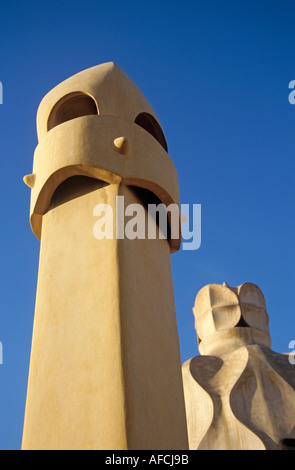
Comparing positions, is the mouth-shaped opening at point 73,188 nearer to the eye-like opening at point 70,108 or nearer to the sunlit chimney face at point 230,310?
the eye-like opening at point 70,108

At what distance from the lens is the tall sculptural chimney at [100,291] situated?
4.52m

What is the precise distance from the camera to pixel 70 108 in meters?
7.33

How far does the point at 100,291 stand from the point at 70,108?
3247 mm

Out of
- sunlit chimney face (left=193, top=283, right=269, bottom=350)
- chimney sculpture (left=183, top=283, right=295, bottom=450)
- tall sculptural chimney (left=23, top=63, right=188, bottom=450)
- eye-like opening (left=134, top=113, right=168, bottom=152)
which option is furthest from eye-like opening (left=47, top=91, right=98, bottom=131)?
sunlit chimney face (left=193, top=283, right=269, bottom=350)

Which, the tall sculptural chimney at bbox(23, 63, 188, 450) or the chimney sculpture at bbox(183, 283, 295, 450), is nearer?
the tall sculptural chimney at bbox(23, 63, 188, 450)

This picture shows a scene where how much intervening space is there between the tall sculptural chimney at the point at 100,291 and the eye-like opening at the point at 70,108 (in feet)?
0.10

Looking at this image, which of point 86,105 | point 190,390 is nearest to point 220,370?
point 190,390

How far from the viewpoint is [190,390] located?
13.2 meters

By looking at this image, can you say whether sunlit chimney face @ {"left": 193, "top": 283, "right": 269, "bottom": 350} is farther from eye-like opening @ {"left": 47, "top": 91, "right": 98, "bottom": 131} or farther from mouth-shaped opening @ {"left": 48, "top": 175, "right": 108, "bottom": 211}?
mouth-shaped opening @ {"left": 48, "top": 175, "right": 108, "bottom": 211}

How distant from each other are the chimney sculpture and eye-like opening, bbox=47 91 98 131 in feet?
25.7

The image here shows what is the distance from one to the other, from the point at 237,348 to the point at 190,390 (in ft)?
5.87

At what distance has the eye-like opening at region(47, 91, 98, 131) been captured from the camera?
6.77 meters

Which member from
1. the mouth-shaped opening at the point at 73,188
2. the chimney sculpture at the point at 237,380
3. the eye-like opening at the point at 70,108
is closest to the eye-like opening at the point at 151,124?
the eye-like opening at the point at 70,108

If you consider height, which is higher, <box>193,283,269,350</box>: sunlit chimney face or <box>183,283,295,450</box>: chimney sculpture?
<box>193,283,269,350</box>: sunlit chimney face
